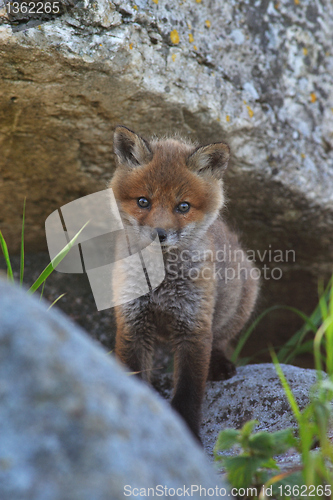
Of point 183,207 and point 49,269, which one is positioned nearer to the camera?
point 49,269

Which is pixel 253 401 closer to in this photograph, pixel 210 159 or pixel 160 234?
pixel 160 234

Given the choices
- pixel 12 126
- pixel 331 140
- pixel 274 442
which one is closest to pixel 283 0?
pixel 331 140

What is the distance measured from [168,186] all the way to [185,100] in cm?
82

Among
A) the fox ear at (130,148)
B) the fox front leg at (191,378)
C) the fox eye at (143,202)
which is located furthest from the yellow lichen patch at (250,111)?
the fox front leg at (191,378)

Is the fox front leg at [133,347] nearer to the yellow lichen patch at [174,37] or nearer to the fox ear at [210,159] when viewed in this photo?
Result: the fox ear at [210,159]

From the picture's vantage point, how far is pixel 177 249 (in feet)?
8.32

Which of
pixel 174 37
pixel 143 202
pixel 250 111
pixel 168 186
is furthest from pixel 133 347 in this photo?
pixel 174 37

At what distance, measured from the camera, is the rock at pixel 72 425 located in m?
0.84

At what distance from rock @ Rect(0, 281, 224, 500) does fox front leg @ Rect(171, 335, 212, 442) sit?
1281 mm

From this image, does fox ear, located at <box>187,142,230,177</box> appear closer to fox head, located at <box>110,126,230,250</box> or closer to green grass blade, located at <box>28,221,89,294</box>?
fox head, located at <box>110,126,230,250</box>

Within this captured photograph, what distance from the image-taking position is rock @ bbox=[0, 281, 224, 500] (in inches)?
33.0
